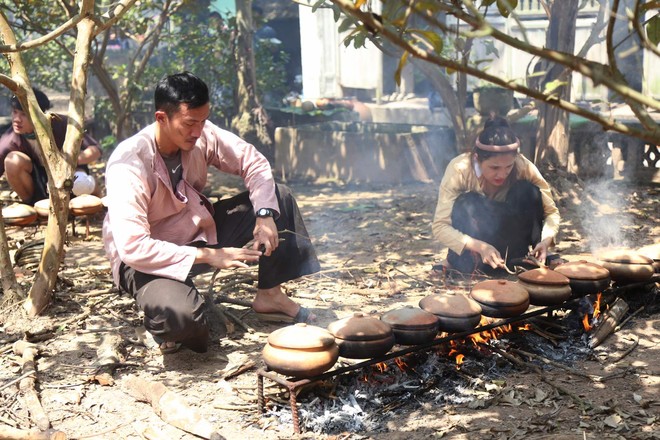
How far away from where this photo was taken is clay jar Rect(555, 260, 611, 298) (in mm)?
4541

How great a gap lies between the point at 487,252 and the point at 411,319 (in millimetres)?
1506

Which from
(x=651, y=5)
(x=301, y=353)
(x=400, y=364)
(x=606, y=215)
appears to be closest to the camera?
(x=651, y=5)

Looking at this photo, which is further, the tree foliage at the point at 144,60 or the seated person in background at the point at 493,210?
the tree foliage at the point at 144,60

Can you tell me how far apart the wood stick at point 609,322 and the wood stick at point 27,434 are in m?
3.01

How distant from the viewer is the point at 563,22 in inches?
324

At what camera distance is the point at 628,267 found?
4816 mm

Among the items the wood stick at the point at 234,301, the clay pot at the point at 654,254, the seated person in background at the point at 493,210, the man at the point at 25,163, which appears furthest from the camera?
the man at the point at 25,163

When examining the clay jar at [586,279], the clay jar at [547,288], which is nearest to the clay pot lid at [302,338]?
the clay jar at [547,288]

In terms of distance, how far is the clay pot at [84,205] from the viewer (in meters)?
7.02

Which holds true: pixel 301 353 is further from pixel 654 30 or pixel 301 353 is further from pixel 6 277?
pixel 6 277

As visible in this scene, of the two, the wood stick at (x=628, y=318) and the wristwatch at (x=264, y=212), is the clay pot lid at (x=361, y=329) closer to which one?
the wristwatch at (x=264, y=212)

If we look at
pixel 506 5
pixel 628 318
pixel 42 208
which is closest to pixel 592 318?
Answer: pixel 628 318

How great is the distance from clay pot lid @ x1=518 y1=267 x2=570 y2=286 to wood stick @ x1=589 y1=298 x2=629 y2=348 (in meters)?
0.39

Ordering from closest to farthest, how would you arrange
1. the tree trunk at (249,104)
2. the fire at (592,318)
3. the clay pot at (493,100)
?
the fire at (592,318), the clay pot at (493,100), the tree trunk at (249,104)
